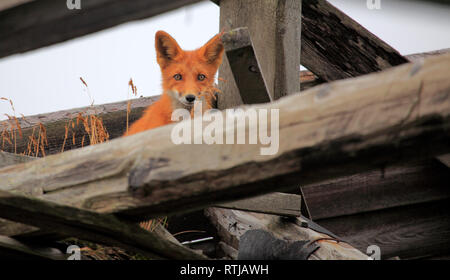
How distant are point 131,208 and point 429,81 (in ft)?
3.18

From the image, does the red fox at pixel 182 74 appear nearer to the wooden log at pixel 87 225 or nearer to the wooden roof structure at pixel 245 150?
the wooden roof structure at pixel 245 150

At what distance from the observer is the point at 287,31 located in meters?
2.91

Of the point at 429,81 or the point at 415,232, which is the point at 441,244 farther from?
the point at 429,81

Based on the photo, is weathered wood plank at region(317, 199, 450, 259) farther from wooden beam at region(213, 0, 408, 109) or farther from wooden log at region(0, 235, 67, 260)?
wooden log at region(0, 235, 67, 260)

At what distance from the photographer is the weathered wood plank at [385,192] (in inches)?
168

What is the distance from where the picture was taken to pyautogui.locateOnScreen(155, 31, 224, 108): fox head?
3070mm

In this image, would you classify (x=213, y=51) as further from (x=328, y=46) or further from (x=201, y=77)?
(x=328, y=46)

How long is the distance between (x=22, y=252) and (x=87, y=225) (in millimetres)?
612

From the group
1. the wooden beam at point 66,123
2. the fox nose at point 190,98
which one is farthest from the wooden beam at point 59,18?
the wooden beam at point 66,123

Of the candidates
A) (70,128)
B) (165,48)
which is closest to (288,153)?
(165,48)

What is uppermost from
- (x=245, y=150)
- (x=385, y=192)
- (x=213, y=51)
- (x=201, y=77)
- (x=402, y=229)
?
(x=213, y=51)

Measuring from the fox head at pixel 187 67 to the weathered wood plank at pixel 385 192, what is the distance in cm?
166

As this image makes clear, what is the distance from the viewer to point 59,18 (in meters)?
0.54

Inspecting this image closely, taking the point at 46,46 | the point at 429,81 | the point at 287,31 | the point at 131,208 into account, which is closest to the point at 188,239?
the point at 287,31
